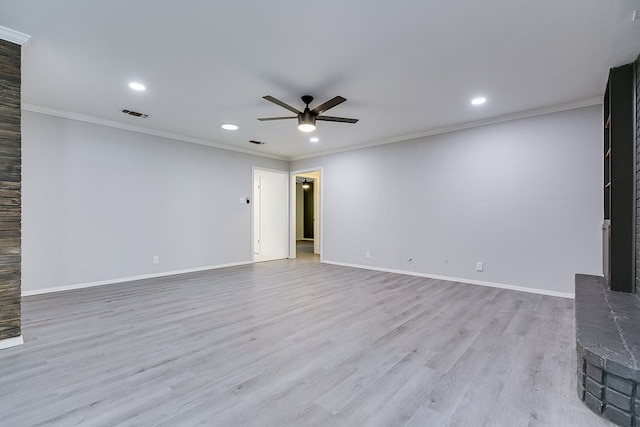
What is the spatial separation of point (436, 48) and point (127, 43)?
8.46ft

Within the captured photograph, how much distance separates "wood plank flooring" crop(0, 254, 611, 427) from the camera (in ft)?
5.37

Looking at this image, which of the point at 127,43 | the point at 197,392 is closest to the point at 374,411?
the point at 197,392

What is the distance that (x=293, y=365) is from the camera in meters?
2.14

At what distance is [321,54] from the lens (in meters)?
2.64

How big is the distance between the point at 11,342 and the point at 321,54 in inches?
137

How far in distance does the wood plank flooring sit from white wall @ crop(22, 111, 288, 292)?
710mm

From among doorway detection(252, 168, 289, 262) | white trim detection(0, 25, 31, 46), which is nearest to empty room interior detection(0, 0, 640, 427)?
white trim detection(0, 25, 31, 46)

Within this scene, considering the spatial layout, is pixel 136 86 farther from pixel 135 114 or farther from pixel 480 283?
pixel 480 283

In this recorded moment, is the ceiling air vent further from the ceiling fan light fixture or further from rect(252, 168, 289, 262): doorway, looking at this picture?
rect(252, 168, 289, 262): doorway

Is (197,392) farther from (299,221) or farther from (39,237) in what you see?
(299,221)

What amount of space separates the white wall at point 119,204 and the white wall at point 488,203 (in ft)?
8.65

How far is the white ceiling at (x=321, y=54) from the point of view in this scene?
2.09 m

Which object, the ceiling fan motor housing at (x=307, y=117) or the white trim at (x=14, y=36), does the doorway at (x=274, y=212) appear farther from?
the white trim at (x=14, y=36)

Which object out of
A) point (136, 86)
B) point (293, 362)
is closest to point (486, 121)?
point (293, 362)
